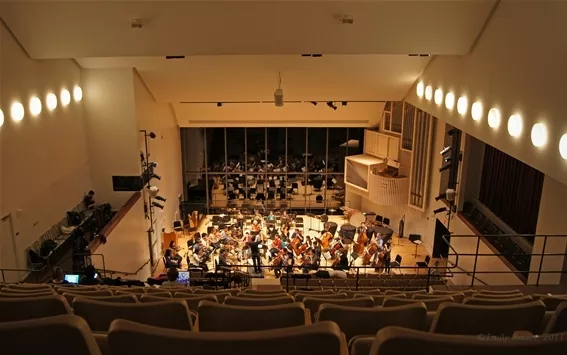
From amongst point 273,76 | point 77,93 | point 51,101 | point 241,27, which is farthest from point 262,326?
point 273,76

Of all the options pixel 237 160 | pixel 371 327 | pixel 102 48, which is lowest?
pixel 237 160

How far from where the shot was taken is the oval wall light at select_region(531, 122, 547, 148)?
253 inches

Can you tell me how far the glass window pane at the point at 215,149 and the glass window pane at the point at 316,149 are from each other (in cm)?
379

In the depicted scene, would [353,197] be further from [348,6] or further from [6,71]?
[6,71]

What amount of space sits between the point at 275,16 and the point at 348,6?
4.25 ft

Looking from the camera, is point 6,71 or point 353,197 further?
point 353,197

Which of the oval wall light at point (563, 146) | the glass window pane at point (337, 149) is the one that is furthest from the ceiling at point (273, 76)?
the oval wall light at point (563, 146)

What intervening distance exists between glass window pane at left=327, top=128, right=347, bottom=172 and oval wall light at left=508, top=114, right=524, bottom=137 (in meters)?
12.6

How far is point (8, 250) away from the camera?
891 cm

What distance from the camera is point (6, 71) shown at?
28.5ft

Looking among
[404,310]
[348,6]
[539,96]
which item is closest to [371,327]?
[404,310]

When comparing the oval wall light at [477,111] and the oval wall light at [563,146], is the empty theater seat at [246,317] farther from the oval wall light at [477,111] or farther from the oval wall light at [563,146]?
the oval wall light at [477,111]

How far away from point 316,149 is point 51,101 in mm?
11971

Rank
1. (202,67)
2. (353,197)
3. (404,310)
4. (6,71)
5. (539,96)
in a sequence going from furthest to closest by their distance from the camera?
(353,197) → (202,67) → (6,71) → (539,96) → (404,310)
